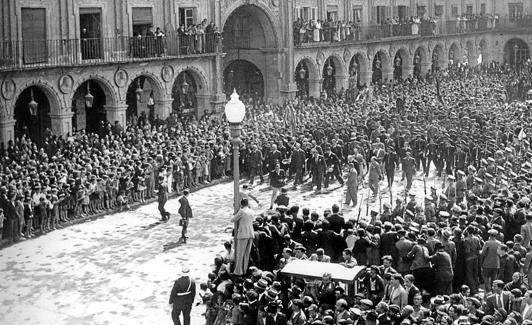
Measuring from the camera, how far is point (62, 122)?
101 feet

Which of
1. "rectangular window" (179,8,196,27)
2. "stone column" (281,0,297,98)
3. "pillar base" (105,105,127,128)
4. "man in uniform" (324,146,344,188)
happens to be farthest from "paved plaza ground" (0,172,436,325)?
"stone column" (281,0,297,98)

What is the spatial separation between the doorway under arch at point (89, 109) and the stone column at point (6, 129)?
469 cm

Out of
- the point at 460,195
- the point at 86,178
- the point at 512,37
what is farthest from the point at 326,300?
the point at 512,37

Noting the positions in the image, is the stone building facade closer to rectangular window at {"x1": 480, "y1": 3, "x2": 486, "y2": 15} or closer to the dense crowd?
the dense crowd

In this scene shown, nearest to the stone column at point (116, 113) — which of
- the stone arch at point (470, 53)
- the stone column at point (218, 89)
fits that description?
the stone column at point (218, 89)

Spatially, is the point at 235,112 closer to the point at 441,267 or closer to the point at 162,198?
the point at 441,267

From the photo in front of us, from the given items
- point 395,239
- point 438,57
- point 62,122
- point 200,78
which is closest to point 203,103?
point 200,78

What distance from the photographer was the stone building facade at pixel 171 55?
29922 mm

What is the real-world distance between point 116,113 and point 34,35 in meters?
4.96

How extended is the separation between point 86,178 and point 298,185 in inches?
323

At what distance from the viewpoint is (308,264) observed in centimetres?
1469

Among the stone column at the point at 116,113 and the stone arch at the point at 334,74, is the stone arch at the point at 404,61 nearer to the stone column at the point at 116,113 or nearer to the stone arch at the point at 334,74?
the stone arch at the point at 334,74

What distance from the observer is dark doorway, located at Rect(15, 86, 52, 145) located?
31.9 meters

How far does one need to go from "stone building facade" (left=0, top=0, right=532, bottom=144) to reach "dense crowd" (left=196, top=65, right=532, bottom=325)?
6.48 m
